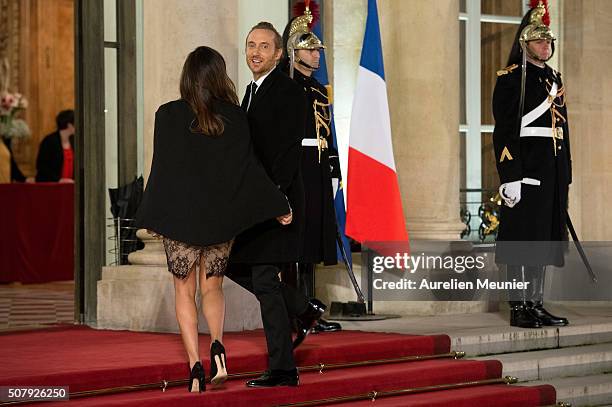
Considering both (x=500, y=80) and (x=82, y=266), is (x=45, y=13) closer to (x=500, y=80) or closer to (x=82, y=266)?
(x=82, y=266)

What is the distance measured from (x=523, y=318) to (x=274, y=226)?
2.76m

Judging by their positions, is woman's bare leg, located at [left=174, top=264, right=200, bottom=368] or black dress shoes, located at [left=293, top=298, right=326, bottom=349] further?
black dress shoes, located at [left=293, top=298, right=326, bottom=349]

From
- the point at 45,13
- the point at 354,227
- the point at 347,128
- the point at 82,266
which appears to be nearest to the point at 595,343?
the point at 354,227

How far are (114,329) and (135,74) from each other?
191 cm

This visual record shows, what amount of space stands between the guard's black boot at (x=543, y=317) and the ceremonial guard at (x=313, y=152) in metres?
1.37

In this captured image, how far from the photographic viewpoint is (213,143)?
6289 millimetres

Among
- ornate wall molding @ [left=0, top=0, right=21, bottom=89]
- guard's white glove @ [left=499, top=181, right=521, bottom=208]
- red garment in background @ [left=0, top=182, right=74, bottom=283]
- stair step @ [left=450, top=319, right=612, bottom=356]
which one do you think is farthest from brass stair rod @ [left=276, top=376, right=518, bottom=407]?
ornate wall molding @ [left=0, top=0, right=21, bottom=89]

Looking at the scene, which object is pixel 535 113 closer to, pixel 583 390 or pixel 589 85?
pixel 583 390

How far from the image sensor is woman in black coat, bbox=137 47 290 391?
6254 millimetres

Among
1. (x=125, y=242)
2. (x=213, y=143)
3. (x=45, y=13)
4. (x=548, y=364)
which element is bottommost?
(x=548, y=364)

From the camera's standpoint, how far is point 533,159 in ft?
28.4

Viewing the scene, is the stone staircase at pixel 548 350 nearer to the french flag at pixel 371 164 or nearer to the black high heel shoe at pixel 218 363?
the french flag at pixel 371 164

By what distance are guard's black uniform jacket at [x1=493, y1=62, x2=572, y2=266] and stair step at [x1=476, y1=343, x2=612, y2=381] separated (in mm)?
595

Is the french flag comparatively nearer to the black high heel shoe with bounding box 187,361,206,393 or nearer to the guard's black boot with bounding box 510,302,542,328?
the guard's black boot with bounding box 510,302,542,328
